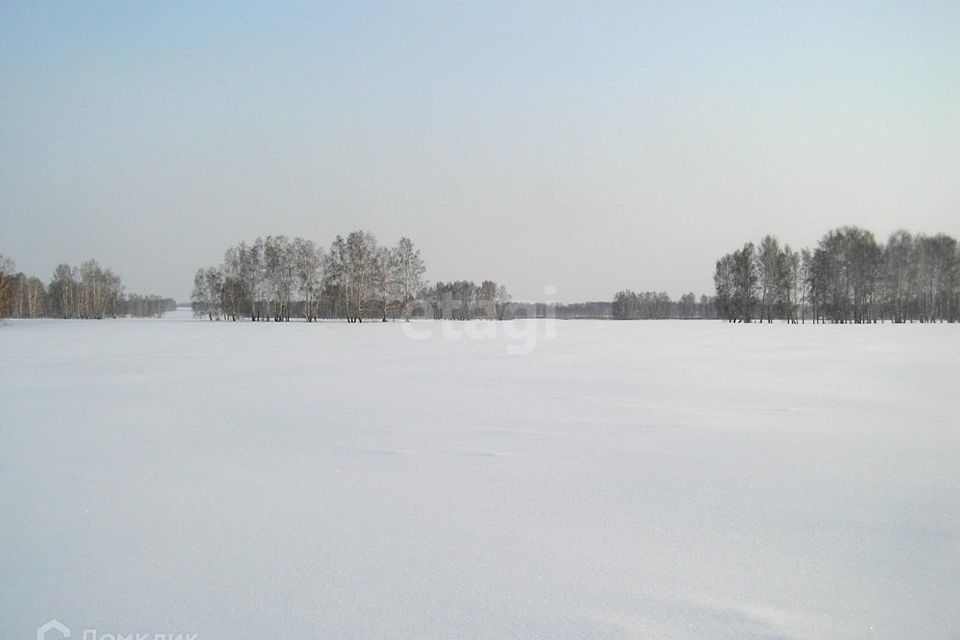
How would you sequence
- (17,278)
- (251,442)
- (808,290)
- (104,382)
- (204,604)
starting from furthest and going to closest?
1. (17,278)
2. (808,290)
3. (104,382)
4. (251,442)
5. (204,604)

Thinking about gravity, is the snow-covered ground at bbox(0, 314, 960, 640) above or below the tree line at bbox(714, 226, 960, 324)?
below

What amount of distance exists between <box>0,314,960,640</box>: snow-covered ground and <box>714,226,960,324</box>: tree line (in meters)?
60.6

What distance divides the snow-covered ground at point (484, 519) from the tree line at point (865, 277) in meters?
60.6

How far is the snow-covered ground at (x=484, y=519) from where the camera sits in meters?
2.13

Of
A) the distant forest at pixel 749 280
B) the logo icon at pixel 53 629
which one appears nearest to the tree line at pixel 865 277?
the distant forest at pixel 749 280

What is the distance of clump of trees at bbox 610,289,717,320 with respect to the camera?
13050cm

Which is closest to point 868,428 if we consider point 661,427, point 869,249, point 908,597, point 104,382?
point 661,427

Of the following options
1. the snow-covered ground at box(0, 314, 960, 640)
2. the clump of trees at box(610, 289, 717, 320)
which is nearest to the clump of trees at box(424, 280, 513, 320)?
the clump of trees at box(610, 289, 717, 320)

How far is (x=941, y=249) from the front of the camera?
56.1 metres

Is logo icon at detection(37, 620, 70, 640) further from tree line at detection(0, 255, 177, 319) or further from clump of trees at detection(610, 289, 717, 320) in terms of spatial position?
clump of trees at detection(610, 289, 717, 320)

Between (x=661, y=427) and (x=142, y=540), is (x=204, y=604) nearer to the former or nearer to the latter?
(x=142, y=540)

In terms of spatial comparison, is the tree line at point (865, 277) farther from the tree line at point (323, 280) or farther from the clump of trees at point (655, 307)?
the clump of trees at point (655, 307)

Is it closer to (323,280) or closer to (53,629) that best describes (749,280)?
(323,280)

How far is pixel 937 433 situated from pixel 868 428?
1.86ft
